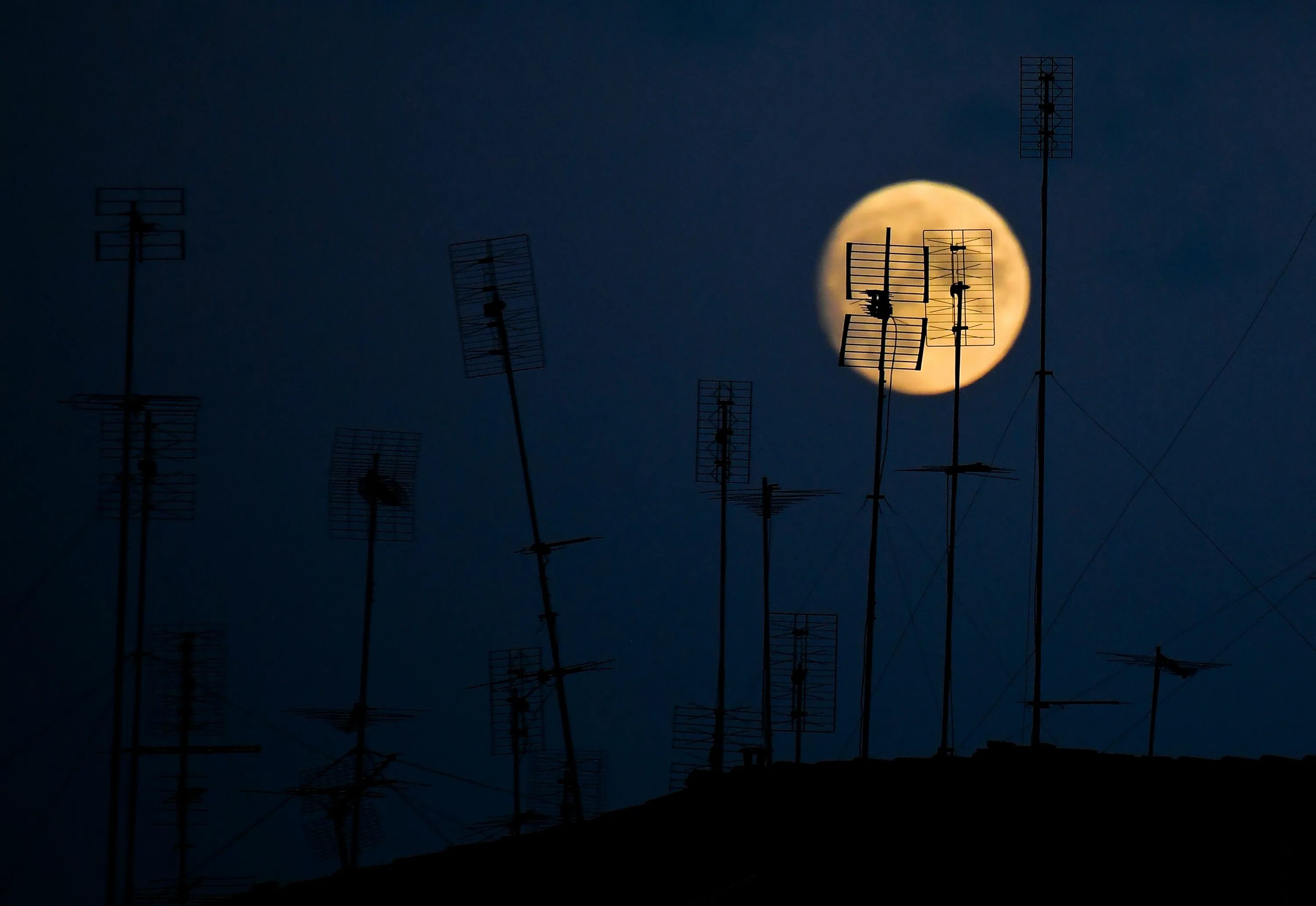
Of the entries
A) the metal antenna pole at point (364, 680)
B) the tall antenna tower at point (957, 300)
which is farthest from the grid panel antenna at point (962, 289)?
the metal antenna pole at point (364, 680)

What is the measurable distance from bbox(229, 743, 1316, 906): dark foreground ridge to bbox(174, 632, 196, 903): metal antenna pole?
5.08m

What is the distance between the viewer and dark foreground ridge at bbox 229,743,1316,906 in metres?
8.05

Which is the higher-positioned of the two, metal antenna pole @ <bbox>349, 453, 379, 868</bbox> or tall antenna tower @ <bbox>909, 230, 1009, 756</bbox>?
tall antenna tower @ <bbox>909, 230, 1009, 756</bbox>

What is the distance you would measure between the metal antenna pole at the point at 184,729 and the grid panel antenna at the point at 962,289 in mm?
10472

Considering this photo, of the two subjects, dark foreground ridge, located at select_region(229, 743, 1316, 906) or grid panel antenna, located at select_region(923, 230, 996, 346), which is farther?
grid panel antenna, located at select_region(923, 230, 996, 346)

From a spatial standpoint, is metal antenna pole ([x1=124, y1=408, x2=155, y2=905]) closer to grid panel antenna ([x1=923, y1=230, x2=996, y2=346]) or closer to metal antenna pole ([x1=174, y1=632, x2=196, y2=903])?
metal antenna pole ([x1=174, y1=632, x2=196, y2=903])

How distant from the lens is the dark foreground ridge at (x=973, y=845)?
8.05 m

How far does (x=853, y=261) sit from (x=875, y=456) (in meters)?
2.24

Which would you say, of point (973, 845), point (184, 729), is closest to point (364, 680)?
point (184, 729)

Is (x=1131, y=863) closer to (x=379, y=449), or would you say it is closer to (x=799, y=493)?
(x=799, y=493)

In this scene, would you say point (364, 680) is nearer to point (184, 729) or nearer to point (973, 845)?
point (184, 729)

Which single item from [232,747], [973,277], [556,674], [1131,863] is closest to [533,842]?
[556,674]

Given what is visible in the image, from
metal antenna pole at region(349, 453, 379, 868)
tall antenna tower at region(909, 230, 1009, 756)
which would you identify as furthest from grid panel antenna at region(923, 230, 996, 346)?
metal antenna pole at region(349, 453, 379, 868)

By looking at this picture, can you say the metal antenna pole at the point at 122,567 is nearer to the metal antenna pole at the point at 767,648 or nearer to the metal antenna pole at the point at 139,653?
the metal antenna pole at the point at 139,653
